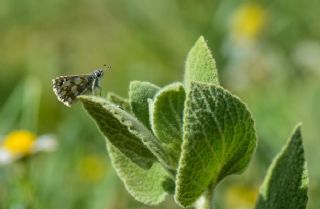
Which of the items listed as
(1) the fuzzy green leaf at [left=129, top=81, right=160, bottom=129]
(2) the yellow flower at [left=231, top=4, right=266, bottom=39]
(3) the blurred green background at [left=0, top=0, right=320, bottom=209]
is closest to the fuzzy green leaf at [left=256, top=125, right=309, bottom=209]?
(1) the fuzzy green leaf at [left=129, top=81, right=160, bottom=129]

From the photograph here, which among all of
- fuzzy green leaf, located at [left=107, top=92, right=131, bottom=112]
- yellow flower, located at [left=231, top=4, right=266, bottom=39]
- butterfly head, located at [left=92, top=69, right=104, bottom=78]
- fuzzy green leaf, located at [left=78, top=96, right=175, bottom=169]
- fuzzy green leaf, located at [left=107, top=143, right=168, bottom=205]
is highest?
yellow flower, located at [left=231, top=4, right=266, bottom=39]

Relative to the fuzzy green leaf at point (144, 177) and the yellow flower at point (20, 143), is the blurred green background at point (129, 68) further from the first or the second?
the fuzzy green leaf at point (144, 177)

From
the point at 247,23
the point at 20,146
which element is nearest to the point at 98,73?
the point at 20,146

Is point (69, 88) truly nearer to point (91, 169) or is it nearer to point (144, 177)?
point (144, 177)

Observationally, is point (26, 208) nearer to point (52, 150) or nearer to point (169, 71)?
point (52, 150)

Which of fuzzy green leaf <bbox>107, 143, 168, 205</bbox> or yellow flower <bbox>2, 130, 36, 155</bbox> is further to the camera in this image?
yellow flower <bbox>2, 130, 36, 155</bbox>

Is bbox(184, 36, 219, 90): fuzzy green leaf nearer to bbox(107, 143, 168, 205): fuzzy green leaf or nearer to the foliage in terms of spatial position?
the foliage

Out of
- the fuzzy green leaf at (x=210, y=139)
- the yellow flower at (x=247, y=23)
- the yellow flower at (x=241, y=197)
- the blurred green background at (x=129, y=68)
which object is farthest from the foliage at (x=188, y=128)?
the yellow flower at (x=247, y=23)

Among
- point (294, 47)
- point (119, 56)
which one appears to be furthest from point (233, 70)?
point (119, 56)
